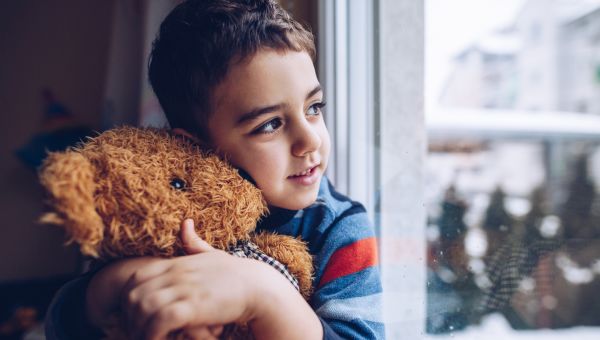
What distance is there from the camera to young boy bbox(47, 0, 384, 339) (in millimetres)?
436

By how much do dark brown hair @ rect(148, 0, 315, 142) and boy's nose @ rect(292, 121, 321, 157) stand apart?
0.32 feet

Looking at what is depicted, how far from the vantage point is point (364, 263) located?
0.54 meters

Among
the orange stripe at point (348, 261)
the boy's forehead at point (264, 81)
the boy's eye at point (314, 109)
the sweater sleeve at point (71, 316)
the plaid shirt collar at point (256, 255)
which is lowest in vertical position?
the sweater sleeve at point (71, 316)

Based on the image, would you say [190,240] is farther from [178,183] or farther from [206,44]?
[206,44]

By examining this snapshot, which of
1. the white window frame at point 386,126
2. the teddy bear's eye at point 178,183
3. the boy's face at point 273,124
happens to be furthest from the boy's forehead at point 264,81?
the white window frame at point 386,126

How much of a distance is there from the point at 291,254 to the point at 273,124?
0.16 m

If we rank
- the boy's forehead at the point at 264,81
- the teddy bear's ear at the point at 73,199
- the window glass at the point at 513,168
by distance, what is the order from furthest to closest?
the window glass at the point at 513,168 < the boy's forehead at the point at 264,81 < the teddy bear's ear at the point at 73,199

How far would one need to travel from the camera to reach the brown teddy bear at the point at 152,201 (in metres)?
0.40

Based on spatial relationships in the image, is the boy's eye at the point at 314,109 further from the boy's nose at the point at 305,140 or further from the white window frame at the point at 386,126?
the white window frame at the point at 386,126

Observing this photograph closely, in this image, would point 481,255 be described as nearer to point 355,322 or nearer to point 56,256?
point 355,322

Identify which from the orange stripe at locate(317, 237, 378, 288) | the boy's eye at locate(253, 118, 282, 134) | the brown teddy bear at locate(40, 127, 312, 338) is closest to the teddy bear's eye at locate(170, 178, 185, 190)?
the brown teddy bear at locate(40, 127, 312, 338)

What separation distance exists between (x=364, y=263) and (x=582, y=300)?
37 cm

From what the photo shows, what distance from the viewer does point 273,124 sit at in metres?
0.52

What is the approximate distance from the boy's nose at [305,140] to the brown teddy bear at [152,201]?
7 centimetres
